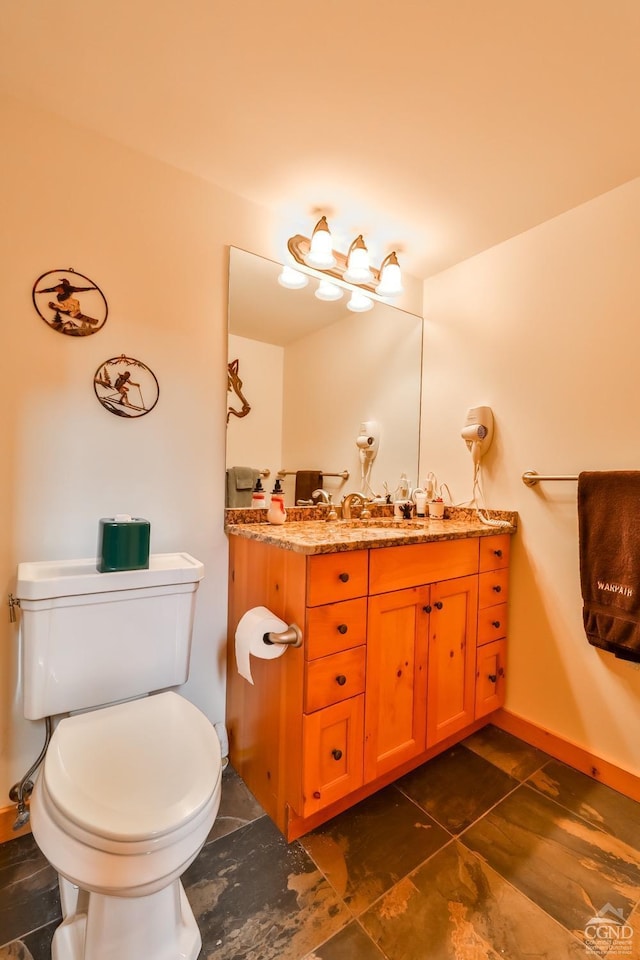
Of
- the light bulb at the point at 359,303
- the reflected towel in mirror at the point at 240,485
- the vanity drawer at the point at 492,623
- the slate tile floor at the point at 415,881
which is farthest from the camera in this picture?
the light bulb at the point at 359,303

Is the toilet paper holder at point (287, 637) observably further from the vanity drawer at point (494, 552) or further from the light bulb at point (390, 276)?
the light bulb at point (390, 276)

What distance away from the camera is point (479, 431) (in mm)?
1786

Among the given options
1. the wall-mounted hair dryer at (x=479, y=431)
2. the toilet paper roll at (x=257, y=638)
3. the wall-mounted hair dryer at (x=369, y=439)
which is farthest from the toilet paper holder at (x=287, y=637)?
the wall-mounted hair dryer at (x=479, y=431)

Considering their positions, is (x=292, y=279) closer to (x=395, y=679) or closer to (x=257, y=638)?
(x=257, y=638)

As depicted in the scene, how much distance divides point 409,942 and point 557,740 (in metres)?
0.97

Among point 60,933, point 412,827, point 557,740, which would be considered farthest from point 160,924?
point 557,740

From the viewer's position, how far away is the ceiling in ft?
3.14

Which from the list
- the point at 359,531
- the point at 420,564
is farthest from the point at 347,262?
the point at 420,564

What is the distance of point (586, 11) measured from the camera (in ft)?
3.04

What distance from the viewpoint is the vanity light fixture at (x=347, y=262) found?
1.59 meters

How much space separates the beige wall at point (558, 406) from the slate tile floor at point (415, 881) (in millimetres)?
333

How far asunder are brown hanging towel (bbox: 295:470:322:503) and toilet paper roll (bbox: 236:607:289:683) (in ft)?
2.18

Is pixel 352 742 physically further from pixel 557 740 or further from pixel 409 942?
pixel 557 740

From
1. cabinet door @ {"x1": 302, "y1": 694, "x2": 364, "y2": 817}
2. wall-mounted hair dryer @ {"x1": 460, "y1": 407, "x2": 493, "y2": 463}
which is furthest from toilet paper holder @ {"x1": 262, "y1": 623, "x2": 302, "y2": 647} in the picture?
wall-mounted hair dryer @ {"x1": 460, "y1": 407, "x2": 493, "y2": 463}
